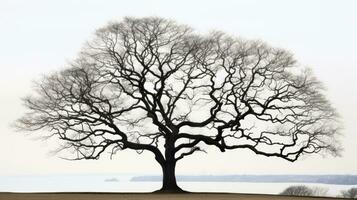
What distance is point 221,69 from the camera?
31734mm

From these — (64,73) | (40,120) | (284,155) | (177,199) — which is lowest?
(177,199)

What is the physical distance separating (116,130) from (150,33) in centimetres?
501

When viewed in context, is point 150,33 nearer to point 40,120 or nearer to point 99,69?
point 99,69

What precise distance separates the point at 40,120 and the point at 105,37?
5.13 m

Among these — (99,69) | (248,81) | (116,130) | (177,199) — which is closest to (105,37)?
(99,69)

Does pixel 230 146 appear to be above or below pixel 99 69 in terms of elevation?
below

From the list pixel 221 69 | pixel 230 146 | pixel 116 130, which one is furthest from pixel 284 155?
pixel 116 130

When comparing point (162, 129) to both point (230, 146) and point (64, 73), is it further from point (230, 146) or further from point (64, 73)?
point (64, 73)

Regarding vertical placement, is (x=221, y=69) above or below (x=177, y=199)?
above

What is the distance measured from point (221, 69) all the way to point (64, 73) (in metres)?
7.68

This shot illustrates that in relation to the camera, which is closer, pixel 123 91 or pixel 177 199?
pixel 177 199

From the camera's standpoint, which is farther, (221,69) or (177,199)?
(221,69)

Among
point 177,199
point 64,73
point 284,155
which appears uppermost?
point 64,73

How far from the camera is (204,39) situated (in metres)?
31.2
